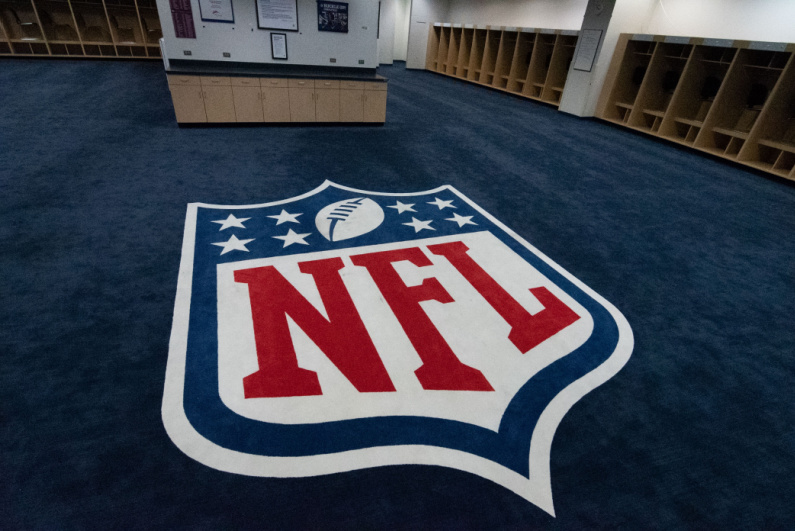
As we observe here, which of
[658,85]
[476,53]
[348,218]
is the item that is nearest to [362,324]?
[348,218]

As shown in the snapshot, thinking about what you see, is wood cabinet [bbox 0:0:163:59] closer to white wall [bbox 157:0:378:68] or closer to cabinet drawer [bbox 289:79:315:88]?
white wall [bbox 157:0:378:68]

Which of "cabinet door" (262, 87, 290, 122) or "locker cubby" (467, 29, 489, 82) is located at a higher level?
"locker cubby" (467, 29, 489, 82)

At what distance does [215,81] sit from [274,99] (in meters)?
0.84

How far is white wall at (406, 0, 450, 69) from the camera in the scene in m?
14.6

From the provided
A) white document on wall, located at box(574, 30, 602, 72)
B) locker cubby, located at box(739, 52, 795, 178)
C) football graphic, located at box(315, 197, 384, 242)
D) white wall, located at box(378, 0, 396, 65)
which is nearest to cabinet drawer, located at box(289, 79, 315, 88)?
football graphic, located at box(315, 197, 384, 242)

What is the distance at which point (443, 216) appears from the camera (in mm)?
3830

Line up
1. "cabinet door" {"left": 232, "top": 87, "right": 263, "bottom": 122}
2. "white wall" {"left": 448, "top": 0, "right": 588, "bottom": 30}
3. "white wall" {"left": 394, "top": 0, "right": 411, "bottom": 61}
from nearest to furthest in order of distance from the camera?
"cabinet door" {"left": 232, "top": 87, "right": 263, "bottom": 122} → "white wall" {"left": 448, "top": 0, "right": 588, "bottom": 30} → "white wall" {"left": 394, "top": 0, "right": 411, "bottom": 61}

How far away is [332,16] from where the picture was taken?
6.25 metres

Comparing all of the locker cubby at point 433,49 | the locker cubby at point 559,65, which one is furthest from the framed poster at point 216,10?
the locker cubby at point 433,49

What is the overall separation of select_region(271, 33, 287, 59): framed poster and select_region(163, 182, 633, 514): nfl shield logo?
12.8 feet

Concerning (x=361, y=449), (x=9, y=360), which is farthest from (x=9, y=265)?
(x=361, y=449)

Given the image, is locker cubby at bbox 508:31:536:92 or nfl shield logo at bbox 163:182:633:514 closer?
nfl shield logo at bbox 163:182:633:514

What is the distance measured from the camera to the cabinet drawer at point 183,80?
17.9 feet

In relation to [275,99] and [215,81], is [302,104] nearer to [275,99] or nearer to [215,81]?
[275,99]
